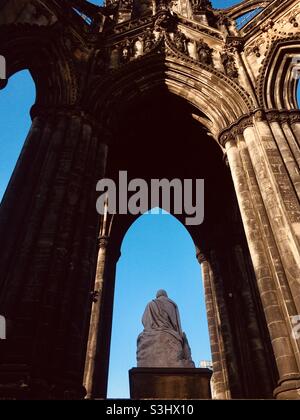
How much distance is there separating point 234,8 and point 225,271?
10.9 m

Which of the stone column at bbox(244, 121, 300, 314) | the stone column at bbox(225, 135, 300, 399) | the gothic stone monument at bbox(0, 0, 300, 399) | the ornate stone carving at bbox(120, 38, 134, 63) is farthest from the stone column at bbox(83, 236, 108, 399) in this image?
the ornate stone carving at bbox(120, 38, 134, 63)

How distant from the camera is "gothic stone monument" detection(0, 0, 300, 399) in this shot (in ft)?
21.8

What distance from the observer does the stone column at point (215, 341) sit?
12117 millimetres

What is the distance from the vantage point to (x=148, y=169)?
51.9 ft

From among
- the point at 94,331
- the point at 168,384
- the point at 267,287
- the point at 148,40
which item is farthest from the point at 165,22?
the point at 168,384

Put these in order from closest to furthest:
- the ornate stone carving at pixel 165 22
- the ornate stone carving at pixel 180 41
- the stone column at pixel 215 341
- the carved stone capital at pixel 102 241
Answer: the stone column at pixel 215 341, the ornate stone carving at pixel 180 41, the ornate stone carving at pixel 165 22, the carved stone capital at pixel 102 241

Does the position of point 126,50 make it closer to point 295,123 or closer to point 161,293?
point 295,123

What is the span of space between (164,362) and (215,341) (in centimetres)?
718

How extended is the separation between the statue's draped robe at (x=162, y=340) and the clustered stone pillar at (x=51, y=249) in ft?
4.15

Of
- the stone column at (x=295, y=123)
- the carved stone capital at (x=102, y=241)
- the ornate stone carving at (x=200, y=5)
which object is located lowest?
the stone column at (x=295, y=123)

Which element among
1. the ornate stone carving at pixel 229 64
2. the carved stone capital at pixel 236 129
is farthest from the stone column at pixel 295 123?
the ornate stone carving at pixel 229 64

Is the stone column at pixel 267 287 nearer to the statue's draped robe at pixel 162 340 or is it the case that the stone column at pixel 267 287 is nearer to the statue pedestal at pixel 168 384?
the statue pedestal at pixel 168 384

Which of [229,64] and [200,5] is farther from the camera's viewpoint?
[200,5]
